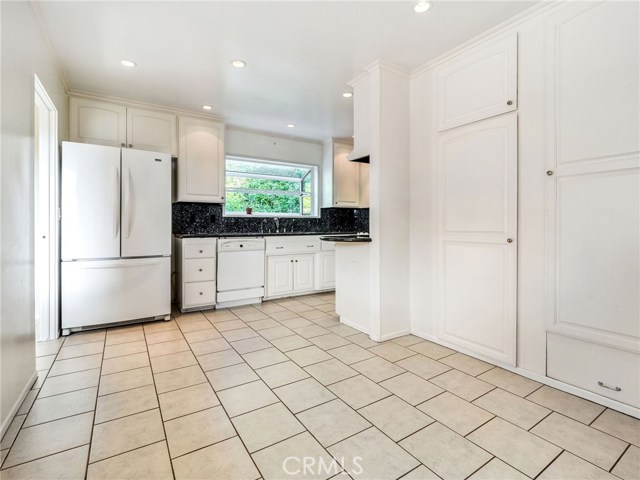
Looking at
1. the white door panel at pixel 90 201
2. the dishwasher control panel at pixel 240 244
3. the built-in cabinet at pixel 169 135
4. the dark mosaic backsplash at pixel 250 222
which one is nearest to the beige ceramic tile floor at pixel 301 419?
the white door panel at pixel 90 201

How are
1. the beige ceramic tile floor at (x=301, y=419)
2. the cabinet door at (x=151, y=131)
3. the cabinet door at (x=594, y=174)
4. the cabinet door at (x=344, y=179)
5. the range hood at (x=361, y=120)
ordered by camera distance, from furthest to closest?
the cabinet door at (x=344, y=179), the cabinet door at (x=151, y=131), the range hood at (x=361, y=120), the cabinet door at (x=594, y=174), the beige ceramic tile floor at (x=301, y=419)

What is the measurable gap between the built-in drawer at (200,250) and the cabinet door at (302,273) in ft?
3.62

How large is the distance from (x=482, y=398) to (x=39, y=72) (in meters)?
3.54

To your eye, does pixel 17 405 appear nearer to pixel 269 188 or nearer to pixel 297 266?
pixel 297 266

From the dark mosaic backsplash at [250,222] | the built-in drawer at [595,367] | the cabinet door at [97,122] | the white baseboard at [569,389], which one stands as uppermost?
the cabinet door at [97,122]

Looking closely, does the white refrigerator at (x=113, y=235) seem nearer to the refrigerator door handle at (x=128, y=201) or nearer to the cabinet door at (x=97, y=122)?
the refrigerator door handle at (x=128, y=201)

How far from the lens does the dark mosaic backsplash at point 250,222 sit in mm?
4152

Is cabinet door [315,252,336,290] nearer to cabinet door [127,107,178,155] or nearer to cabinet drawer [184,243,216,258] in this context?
cabinet drawer [184,243,216,258]

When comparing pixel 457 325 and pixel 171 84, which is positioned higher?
pixel 171 84

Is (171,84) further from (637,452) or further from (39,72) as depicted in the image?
(637,452)

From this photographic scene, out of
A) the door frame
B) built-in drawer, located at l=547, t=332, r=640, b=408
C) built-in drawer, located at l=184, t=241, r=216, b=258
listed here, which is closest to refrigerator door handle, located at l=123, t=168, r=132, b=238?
the door frame

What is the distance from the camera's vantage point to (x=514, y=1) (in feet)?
6.42

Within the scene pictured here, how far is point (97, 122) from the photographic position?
11.0 ft

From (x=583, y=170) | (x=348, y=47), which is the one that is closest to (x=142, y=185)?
(x=348, y=47)
